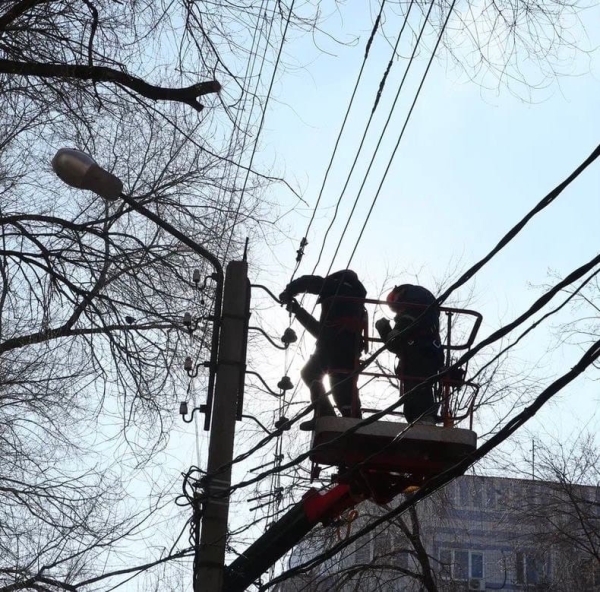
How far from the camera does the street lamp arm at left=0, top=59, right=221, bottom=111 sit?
8102mm

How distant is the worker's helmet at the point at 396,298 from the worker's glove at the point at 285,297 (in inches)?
30.7

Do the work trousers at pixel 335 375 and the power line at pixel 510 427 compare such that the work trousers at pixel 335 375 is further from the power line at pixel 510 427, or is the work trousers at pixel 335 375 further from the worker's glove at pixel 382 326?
the power line at pixel 510 427

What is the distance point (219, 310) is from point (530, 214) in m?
3.93

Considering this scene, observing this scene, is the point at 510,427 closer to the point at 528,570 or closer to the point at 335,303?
the point at 335,303

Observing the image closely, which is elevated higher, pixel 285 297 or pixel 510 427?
pixel 285 297

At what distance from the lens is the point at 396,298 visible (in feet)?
26.4

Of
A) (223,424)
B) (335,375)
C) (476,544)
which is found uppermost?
(476,544)

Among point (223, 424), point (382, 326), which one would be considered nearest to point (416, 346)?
point (382, 326)

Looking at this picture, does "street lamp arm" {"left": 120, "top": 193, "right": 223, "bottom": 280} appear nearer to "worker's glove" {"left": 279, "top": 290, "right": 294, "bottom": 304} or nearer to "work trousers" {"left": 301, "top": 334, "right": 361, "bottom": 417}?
"worker's glove" {"left": 279, "top": 290, "right": 294, "bottom": 304}

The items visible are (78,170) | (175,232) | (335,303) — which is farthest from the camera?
(335,303)

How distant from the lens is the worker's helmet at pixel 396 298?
7.95 m

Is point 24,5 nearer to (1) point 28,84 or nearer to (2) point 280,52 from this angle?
(1) point 28,84

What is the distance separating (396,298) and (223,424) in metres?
1.55

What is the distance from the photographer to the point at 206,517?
7.77 meters
